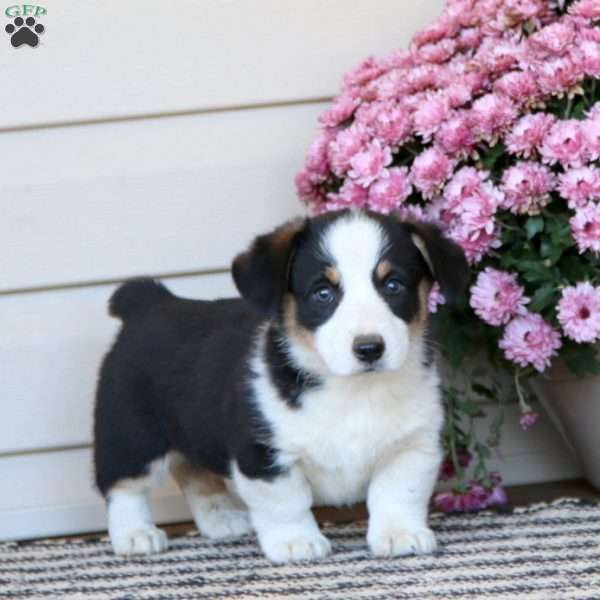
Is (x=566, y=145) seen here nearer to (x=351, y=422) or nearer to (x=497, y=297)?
(x=497, y=297)

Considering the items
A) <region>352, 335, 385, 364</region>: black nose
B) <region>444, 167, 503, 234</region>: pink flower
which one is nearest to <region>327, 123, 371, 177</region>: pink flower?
<region>444, 167, 503, 234</region>: pink flower

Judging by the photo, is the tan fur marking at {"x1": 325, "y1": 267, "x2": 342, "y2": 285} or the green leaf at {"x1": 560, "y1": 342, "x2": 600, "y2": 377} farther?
the green leaf at {"x1": 560, "y1": 342, "x2": 600, "y2": 377}

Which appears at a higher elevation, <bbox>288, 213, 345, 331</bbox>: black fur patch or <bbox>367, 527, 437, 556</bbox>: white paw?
<bbox>288, 213, 345, 331</bbox>: black fur patch

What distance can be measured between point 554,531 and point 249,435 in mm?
603

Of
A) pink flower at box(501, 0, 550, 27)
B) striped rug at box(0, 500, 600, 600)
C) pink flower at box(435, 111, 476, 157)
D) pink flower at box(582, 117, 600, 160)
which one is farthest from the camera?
pink flower at box(501, 0, 550, 27)

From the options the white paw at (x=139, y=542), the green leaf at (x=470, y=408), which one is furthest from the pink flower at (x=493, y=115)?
the white paw at (x=139, y=542)

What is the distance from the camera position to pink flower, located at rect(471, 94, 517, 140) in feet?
8.35

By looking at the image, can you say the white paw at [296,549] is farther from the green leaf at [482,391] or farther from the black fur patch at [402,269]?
the green leaf at [482,391]

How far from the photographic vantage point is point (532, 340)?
2.55 m

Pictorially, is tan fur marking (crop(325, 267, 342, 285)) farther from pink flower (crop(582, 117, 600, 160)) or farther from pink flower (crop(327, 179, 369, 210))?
pink flower (crop(582, 117, 600, 160))

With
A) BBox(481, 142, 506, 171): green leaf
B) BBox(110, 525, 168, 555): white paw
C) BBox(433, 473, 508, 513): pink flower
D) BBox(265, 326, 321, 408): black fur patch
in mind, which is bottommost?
BBox(110, 525, 168, 555): white paw

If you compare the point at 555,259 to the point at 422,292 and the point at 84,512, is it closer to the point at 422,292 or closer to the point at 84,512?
the point at 422,292

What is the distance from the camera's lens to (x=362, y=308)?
86.3 inches

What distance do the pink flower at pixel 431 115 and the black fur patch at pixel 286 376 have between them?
1.77 ft
